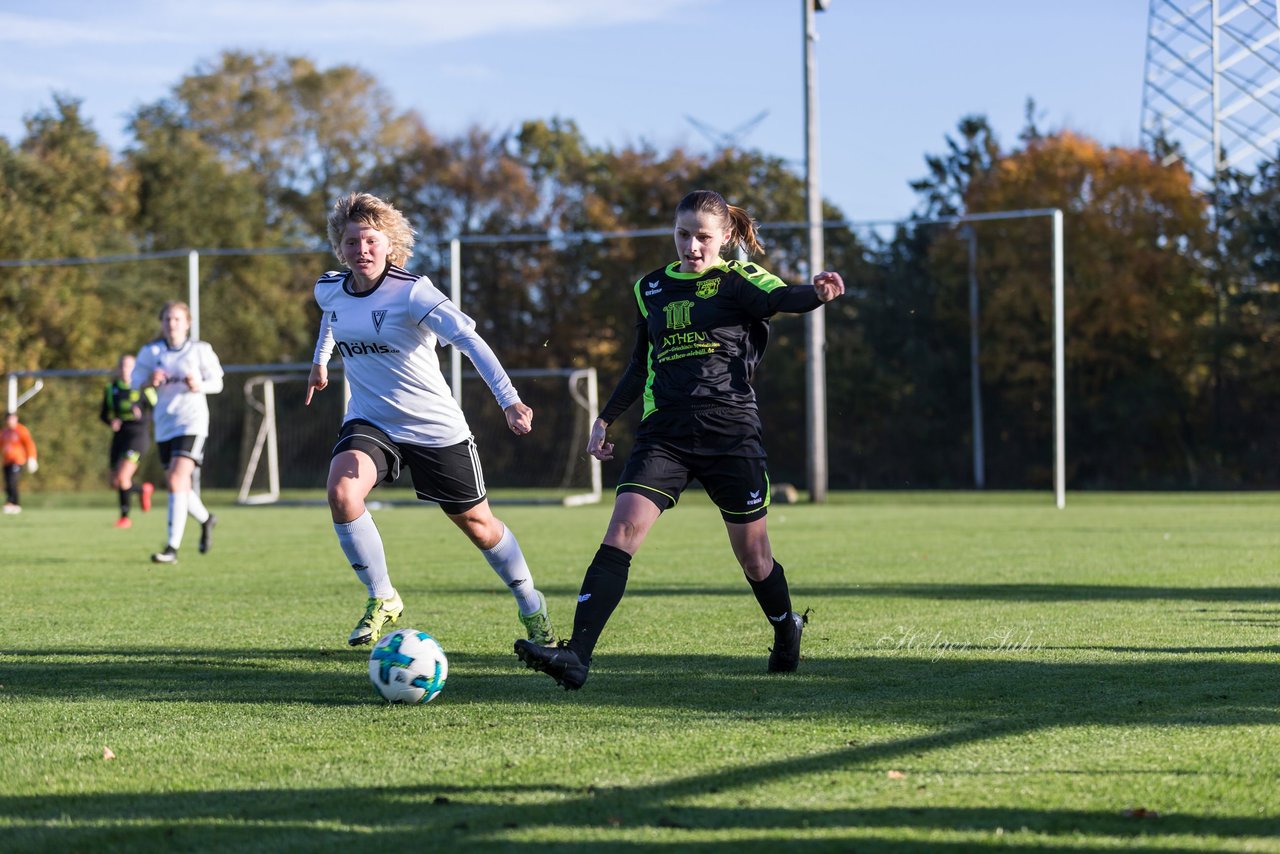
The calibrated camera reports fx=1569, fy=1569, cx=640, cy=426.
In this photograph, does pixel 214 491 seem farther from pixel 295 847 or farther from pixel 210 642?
pixel 295 847

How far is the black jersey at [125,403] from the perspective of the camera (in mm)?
17219

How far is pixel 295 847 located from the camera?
11.2ft

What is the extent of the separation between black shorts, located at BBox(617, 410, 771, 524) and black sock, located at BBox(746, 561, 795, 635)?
0.30 m

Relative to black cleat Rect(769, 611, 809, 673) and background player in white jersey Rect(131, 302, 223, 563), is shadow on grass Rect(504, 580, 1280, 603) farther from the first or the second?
background player in white jersey Rect(131, 302, 223, 563)

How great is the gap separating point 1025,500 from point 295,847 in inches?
935

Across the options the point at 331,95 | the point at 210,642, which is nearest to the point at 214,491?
the point at 331,95

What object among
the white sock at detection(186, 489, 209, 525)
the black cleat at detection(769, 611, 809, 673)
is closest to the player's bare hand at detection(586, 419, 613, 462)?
the black cleat at detection(769, 611, 809, 673)

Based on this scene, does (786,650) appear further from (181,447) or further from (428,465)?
(181,447)

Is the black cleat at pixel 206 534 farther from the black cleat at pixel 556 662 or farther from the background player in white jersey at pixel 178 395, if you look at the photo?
the black cleat at pixel 556 662

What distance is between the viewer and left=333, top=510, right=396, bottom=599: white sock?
671 centimetres

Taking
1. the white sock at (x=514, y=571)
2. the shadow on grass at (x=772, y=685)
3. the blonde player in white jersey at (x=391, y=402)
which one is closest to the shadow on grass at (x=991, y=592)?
the shadow on grass at (x=772, y=685)

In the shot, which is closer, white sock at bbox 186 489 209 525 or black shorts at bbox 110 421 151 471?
white sock at bbox 186 489 209 525

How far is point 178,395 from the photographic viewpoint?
12.1m

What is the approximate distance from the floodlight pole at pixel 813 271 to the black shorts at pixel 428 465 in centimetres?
1821
